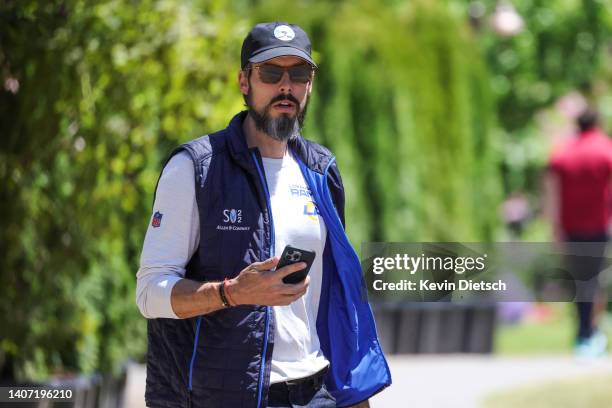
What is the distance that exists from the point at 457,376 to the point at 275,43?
22.1 ft

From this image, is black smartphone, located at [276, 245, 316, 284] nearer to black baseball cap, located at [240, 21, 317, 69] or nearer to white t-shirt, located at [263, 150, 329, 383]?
white t-shirt, located at [263, 150, 329, 383]

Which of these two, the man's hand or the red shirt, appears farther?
the red shirt

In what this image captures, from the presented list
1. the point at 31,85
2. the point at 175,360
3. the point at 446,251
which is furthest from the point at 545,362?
the point at 175,360

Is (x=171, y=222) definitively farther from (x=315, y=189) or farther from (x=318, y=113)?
(x=318, y=113)

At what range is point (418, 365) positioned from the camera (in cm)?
1053

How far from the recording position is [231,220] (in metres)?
3.29

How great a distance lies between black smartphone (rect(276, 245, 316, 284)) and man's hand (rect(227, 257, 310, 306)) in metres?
0.01

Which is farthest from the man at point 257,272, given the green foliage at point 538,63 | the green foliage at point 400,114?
the green foliage at point 538,63

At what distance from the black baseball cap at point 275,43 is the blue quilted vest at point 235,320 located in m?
0.20

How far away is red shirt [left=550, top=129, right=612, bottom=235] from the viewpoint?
10.5 m

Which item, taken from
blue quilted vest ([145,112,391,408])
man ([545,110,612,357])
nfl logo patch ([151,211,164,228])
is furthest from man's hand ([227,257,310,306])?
man ([545,110,612,357])

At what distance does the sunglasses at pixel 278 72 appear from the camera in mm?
3457

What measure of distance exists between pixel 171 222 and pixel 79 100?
258cm

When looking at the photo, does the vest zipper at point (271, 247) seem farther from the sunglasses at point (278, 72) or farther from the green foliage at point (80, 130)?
the green foliage at point (80, 130)
